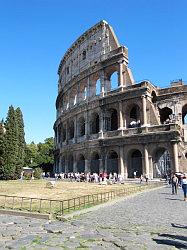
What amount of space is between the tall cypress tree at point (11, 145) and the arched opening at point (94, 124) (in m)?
9.32

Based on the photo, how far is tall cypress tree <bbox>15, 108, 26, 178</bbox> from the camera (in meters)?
36.8

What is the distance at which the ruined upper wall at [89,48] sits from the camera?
38906mm

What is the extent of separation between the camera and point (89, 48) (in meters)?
41.7

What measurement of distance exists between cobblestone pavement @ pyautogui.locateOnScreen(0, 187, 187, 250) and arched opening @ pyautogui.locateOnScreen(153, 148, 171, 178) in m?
20.5

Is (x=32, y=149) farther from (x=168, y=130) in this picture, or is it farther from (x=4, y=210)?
(x=4, y=210)

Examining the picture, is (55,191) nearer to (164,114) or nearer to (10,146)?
(10,146)

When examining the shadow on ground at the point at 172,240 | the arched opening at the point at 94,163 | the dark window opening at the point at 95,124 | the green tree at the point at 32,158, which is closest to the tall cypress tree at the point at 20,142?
the arched opening at the point at 94,163

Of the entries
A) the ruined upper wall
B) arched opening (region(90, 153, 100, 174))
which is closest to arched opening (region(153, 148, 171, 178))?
arched opening (region(90, 153, 100, 174))

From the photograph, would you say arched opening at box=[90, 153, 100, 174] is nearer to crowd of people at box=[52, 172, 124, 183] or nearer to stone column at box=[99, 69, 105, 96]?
crowd of people at box=[52, 172, 124, 183]

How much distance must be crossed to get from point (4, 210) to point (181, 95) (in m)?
28.7

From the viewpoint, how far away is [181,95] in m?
35.8

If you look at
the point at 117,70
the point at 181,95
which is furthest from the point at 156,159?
the point at 117,70

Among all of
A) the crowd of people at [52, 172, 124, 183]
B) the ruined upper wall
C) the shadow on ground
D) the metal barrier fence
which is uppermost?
the ruined upper wall

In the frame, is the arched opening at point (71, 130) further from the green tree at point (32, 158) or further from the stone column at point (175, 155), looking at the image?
the green tree at point (32, 158)
